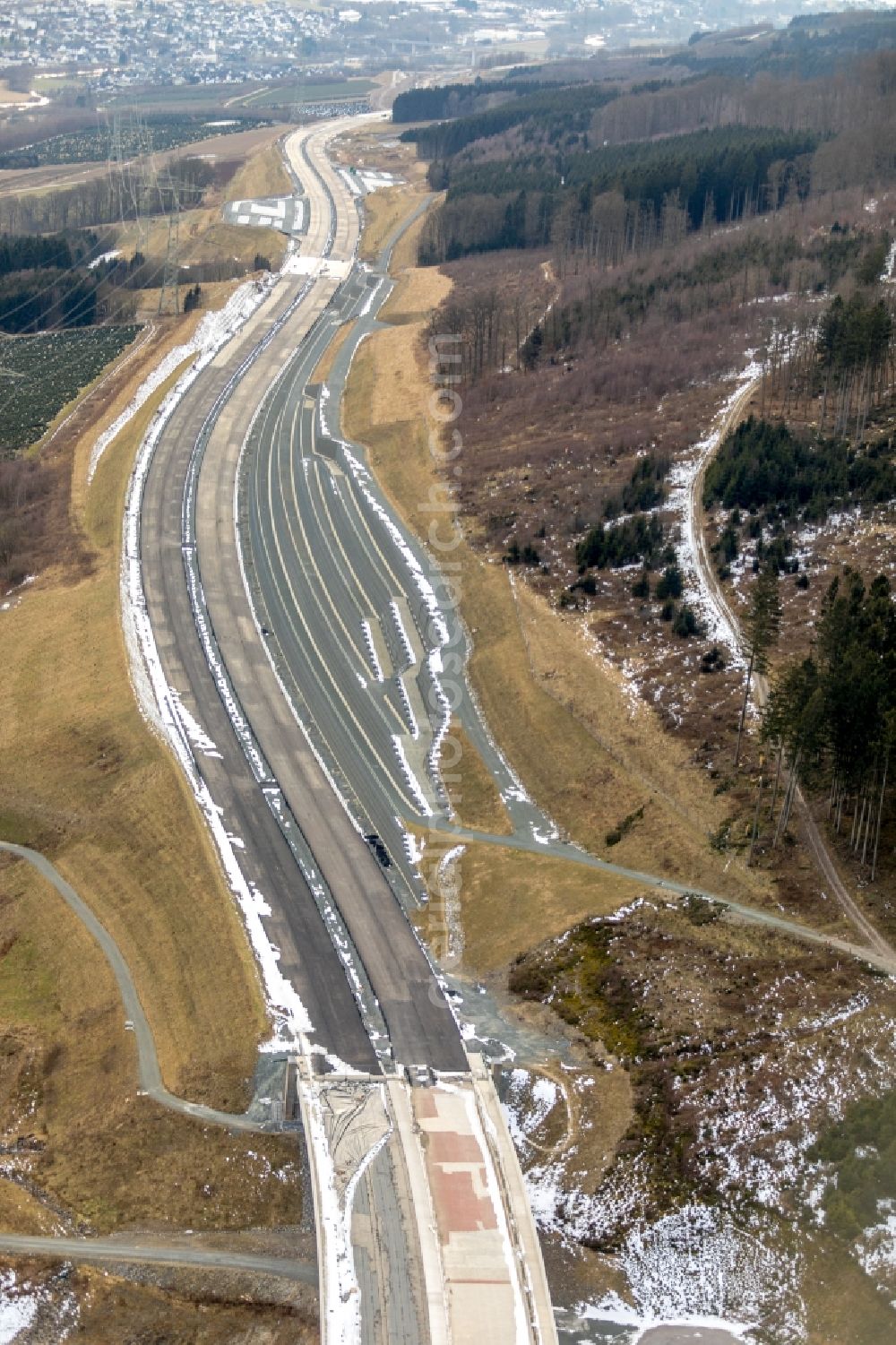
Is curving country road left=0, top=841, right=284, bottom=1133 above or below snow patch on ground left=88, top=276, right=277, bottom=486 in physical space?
below

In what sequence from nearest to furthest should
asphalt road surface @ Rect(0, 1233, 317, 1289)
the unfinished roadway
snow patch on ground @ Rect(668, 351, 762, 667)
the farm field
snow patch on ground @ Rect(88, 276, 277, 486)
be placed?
the unfinished roadway → asphalt road surface @ Rect(0, 1233, 317, 1289) → snow patch on ground @ Rect(668, 351, 762, 667) → snow patch on ground @ Rect(88, 276, 277, 486) → the farm field

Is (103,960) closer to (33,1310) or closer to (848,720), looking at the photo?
(33,1310)

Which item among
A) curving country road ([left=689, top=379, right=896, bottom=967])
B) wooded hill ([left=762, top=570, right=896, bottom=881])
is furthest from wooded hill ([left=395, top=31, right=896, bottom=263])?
wooded hill ([left=762, top=570, right=896, bottom=881])

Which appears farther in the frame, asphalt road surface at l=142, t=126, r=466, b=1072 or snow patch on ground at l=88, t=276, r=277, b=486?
snow patch on ground at l=88, t=276, r=277, b=486

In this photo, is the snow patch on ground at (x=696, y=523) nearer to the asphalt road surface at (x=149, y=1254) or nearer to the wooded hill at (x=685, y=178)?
the asphalt road surface at (x=149, y=1254)

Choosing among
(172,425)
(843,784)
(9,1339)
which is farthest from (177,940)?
(172,425)

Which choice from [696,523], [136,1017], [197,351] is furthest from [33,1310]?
[197,351]

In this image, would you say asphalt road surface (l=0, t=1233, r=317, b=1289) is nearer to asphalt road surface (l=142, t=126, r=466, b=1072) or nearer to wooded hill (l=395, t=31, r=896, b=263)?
asphalt road surface (l=142, t=126, r=466, b=1072)
